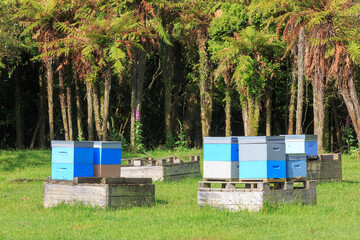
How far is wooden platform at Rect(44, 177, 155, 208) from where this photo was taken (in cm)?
1044

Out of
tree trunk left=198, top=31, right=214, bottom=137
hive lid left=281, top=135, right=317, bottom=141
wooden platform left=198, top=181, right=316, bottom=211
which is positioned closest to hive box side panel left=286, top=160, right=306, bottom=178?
wooden platform left=198, top=181, right=316, bottom=211

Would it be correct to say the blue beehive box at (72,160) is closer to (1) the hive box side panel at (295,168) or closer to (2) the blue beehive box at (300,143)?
(1) the hive box side panel at (295,168)

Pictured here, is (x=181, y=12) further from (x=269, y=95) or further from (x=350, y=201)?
(x=350, y=201)

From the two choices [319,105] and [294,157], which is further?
[319,105]

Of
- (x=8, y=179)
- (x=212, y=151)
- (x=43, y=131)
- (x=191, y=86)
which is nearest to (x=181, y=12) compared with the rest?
(x=191, y=86)

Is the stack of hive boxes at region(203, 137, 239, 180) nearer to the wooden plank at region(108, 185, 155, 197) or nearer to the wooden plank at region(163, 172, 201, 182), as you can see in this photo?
the wooden plank at region(108, 185, 155, 197)

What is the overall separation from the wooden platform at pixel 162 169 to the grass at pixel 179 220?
7.76 feet

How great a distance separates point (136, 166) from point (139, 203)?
183 inches

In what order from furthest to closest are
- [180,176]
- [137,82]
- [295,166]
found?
[137,82], [180,176], [295,166]

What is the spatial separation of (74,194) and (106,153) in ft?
3.61

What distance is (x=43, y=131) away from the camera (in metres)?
31.0

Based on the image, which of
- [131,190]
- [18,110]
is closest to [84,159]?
[131,190]

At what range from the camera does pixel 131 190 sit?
10773 millimetres

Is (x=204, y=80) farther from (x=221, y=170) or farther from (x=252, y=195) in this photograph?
(x=252, y=195)
